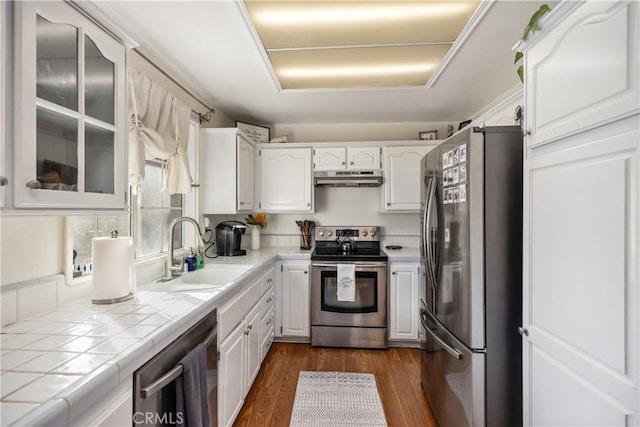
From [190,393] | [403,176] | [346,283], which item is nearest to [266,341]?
[346,283]

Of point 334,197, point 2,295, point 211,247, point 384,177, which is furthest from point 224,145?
point 2,295

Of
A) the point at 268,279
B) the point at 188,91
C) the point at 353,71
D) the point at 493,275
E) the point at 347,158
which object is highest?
the point at 353,71

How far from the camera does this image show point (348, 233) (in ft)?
10.9

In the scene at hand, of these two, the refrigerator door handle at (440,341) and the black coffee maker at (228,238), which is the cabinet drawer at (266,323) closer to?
the black coffee maker at (228,238)

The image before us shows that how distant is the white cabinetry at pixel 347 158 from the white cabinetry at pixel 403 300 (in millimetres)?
1144

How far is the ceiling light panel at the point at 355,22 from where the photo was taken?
1.50 m

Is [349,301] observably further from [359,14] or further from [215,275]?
[359,14]

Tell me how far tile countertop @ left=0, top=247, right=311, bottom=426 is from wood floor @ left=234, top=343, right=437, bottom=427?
105 centimetres

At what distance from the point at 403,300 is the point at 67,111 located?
9.13 ft

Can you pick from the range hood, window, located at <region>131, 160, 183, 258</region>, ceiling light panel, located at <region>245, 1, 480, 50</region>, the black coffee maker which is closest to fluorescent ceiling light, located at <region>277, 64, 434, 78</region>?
ceiling light panel, located at <region>245, 1, 480, 50</region>

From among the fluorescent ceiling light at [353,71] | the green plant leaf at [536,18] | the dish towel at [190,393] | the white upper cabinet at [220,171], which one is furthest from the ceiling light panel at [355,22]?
the dish towel at [190,393]

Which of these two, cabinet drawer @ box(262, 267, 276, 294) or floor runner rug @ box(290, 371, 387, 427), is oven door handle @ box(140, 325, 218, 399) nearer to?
floor runner rug @ box(290, 371, 387, 427)

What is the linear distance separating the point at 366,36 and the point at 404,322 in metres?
2.51

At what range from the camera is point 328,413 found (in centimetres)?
187
